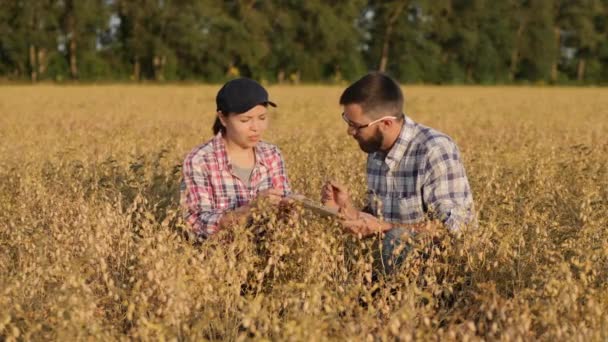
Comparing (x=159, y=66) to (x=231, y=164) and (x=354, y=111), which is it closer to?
(x=231, y=164)

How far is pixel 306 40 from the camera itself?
199ft

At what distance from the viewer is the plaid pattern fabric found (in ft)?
13.7

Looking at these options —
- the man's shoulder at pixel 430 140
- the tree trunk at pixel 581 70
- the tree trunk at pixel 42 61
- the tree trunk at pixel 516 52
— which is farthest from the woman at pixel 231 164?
the tree trunk at pixel 581 70

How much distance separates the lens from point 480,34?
66.1 metres

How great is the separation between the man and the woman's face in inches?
23.4

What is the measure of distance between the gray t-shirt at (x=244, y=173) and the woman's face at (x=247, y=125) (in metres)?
0.20

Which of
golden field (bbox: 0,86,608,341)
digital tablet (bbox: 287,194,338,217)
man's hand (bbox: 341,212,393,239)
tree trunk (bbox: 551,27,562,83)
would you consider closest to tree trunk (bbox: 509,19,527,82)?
tree trunk (bbox: 551,27,562,83)

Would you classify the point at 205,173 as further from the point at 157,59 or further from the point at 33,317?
the point at 157,59

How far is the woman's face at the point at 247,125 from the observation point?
4.55 meters

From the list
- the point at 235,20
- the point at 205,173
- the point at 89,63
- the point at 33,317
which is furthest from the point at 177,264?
the point at 235,20

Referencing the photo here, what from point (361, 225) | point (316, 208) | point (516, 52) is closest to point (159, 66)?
point (516, 52)

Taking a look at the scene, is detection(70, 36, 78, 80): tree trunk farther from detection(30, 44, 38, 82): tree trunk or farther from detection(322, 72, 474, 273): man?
detection(322, 72, 474, 273): man

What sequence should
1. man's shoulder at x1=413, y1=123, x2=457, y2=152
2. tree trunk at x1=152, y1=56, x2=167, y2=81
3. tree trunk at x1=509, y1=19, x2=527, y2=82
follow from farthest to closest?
tree trunk at x1=509, y1=19, x2=527, y2=82
tree trunk at x1=152, y1=56, x2=167, y2=81
man's shoulder at x1=413, y1=123, x2=457, y2=152

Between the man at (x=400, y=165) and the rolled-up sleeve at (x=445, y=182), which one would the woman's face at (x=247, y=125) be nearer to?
the man at (x=400, y=165)
